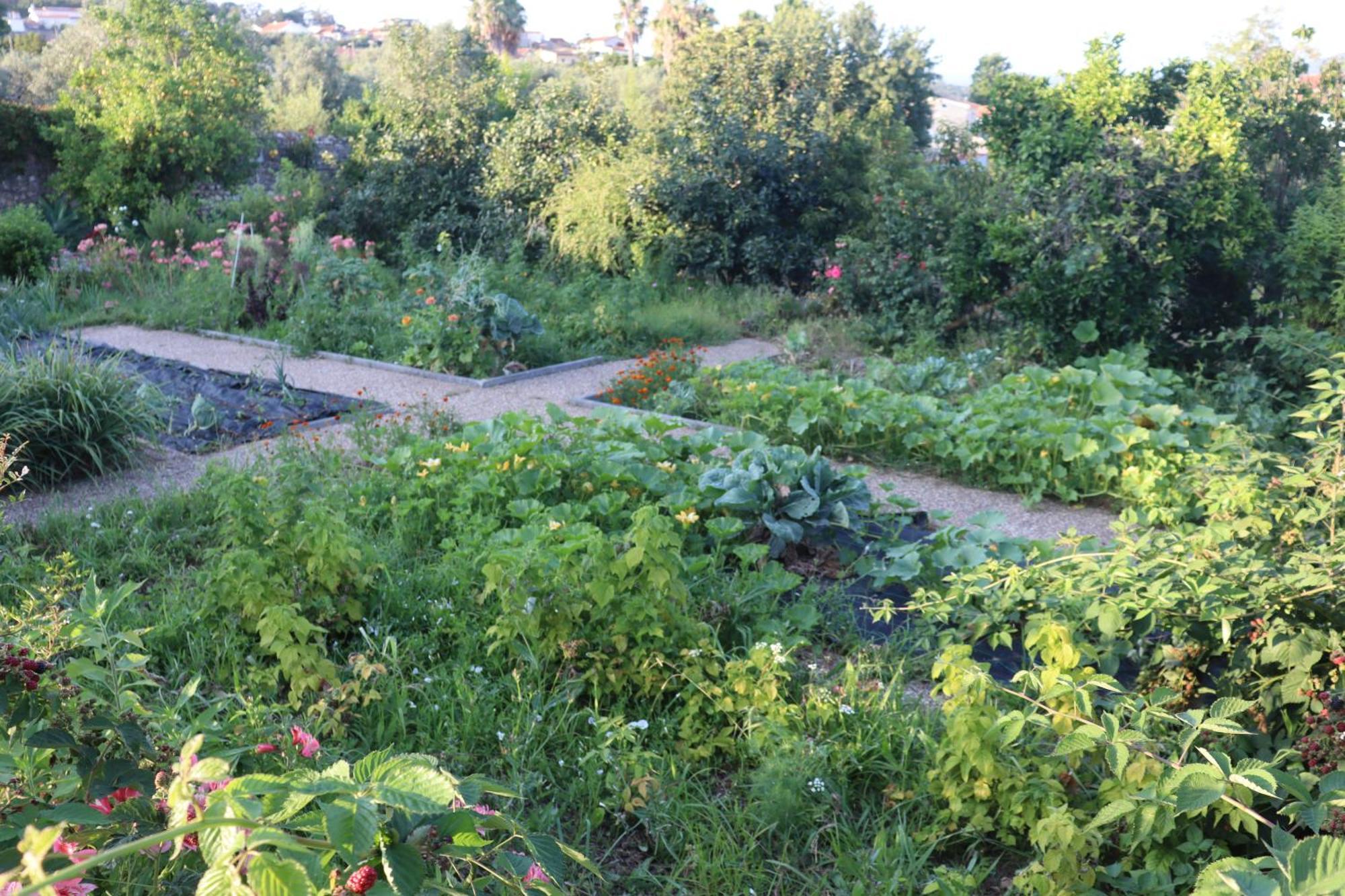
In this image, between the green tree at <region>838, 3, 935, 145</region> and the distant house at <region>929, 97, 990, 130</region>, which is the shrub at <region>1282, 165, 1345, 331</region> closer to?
the distant house at <region>929, 97, 990, 130</region>

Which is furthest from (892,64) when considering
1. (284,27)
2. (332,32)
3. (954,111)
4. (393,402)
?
(332,32)

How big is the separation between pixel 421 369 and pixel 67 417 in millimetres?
3407

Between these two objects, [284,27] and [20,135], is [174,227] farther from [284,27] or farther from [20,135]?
[284,27]

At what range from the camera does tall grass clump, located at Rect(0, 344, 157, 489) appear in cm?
563

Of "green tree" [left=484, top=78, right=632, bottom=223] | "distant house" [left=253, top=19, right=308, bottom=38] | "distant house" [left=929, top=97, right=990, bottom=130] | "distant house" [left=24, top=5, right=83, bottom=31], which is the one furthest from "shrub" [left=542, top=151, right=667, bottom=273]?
"distant house" [left=24, top=5, right=83, bottom=31]

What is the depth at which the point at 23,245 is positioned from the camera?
11.7 meters

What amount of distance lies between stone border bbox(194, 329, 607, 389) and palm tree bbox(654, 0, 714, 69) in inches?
1027

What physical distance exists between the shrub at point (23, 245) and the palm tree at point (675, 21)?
79.4ft

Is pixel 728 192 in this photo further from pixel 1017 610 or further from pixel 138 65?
pixel 1017 610

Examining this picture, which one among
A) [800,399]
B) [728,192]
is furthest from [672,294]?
[800,399]

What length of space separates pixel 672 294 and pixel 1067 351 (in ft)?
15.1

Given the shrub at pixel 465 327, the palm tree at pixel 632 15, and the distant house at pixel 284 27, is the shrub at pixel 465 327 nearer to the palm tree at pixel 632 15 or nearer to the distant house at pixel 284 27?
the palm tree at pixel 632 15

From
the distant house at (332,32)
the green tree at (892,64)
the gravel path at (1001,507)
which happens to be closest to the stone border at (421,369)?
the gravel path at (1001,507)

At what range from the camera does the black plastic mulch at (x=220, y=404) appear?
21.9 feet
